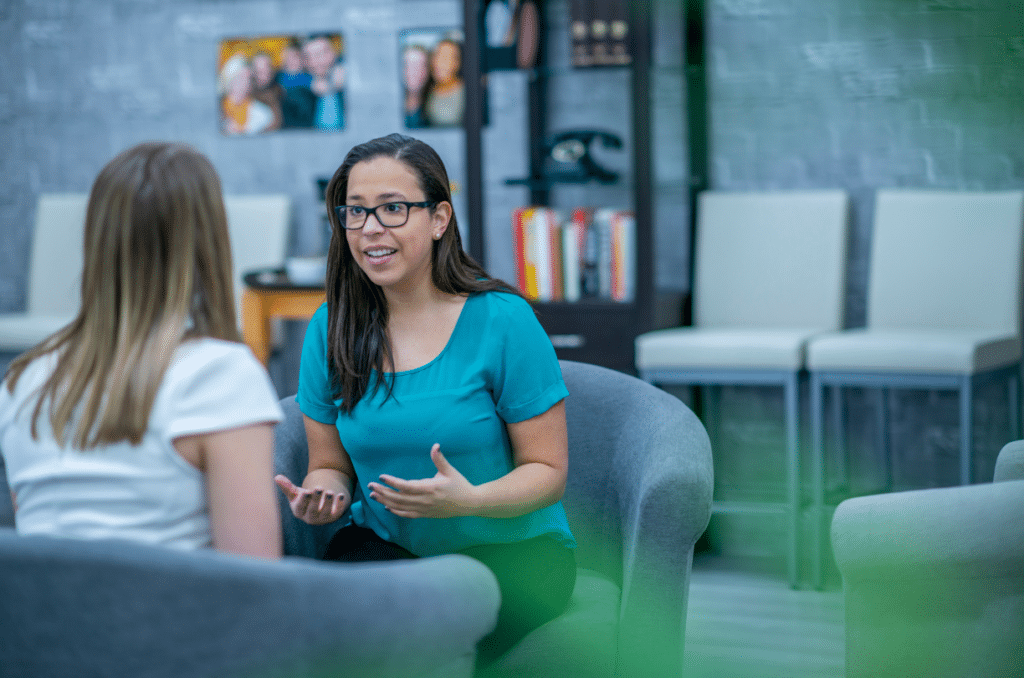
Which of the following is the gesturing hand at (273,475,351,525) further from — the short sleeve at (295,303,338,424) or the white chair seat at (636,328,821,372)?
the white chair seat at (636,328,821,372)

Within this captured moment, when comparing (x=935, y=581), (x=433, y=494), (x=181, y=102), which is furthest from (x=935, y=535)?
(x=181, y=102)

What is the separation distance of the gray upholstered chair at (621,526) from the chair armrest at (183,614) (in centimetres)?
54

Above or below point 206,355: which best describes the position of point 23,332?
below

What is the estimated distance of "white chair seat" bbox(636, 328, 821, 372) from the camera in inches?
117

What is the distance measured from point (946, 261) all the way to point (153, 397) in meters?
2.73

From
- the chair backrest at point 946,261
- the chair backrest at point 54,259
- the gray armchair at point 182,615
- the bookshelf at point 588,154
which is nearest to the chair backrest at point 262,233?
the chair backrest at point 54,259

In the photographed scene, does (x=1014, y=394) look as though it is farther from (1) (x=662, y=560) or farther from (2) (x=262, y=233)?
(2) (x=262, y=233)

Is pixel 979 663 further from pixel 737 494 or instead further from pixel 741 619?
pixel 737 494

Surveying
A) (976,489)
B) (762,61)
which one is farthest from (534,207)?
(976,489)

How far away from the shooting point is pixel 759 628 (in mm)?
2602

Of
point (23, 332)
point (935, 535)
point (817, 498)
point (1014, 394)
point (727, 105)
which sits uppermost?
point (727, 105)

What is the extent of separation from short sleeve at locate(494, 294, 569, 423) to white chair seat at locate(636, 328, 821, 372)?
156 centimetres

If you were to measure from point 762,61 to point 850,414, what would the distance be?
1.18m

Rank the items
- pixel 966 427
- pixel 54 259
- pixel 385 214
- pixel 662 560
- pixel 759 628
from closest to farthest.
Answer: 1. pixel 662 560
2. pixel 385 214
3. pixel 759 628
4. pixel 966 427
5. pixel 54 259
